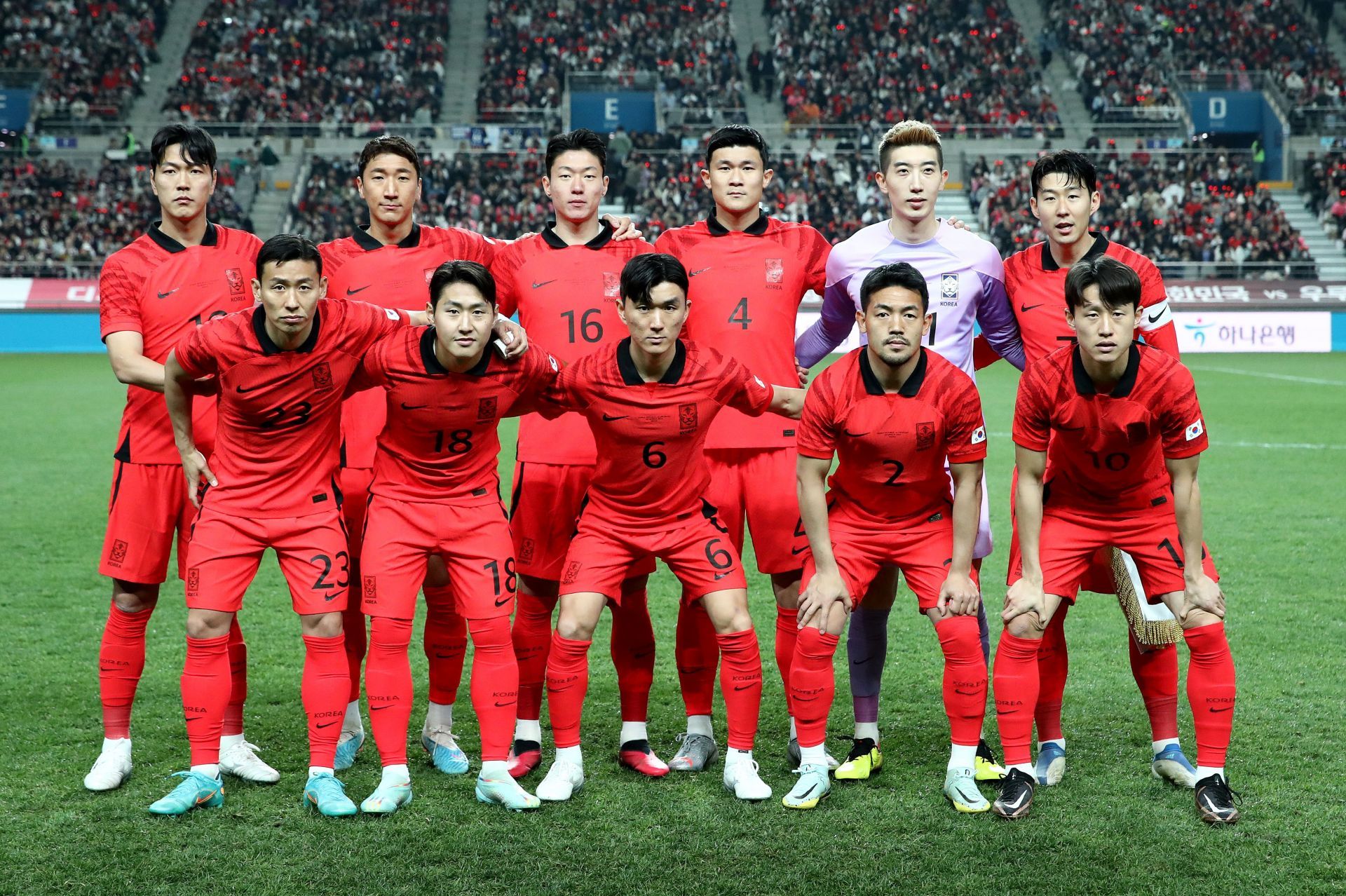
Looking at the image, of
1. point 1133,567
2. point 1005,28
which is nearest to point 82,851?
point 1133,567

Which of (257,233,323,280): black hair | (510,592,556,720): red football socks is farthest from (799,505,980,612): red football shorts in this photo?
(257,233,323,280): black hair

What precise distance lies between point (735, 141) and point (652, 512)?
5.06 ft

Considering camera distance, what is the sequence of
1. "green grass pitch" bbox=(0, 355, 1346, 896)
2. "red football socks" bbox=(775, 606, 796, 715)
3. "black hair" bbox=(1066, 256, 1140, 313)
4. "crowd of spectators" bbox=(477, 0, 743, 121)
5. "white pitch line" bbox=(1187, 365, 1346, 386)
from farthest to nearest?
"crowd of spectators" bbox=(477, 0, 743, 121)
"white pitch line" bbox=(1187, 365, 1346, 386)
"red football socks" bbox=(775, 606, 796, 715)
"black hair" bbox=(1066, 256, 1140, 313)
"green grass pitch" bbox=(0, 355, 1346, 896)

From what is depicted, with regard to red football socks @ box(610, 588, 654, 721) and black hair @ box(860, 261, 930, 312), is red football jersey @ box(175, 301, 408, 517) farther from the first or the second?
black hair @ box(860, 261, 930, 312)

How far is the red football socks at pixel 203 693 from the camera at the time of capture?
430cm

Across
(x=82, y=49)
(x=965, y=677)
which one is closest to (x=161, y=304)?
(x=965, y=677)

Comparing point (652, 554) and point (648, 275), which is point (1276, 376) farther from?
point (648, 275)

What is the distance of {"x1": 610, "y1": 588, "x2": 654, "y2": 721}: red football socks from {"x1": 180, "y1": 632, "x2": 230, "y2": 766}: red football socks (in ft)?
4.85

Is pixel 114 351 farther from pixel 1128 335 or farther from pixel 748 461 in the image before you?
pixel 1128 335

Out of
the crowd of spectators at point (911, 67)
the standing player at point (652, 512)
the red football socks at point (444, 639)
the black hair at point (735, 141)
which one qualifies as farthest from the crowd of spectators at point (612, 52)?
the standing player at point (652, 512)

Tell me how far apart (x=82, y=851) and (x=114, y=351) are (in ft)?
5.96

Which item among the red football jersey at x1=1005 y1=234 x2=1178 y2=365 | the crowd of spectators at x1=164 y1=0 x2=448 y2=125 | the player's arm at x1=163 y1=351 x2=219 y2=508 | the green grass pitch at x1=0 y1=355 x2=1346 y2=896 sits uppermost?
the crowd of spectators at x1=164 y1=0 x2=448 y2=125

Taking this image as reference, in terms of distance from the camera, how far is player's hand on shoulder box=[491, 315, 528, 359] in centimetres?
443

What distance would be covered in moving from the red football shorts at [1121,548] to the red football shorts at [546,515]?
1.57 metres
